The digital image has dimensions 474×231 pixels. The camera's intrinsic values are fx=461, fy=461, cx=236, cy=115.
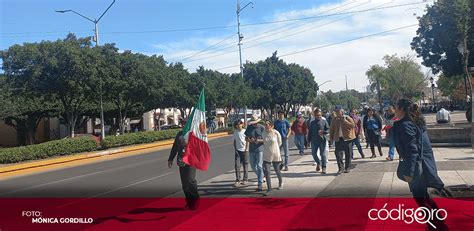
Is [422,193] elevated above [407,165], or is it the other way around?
[407,165]

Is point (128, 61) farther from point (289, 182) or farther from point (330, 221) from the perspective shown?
point (330, 221)

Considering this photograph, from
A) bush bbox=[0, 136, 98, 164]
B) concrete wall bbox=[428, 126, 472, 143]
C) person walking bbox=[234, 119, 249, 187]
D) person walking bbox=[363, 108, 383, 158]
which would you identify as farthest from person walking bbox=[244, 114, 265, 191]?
bush bbox=[0, 136, 98, 164]

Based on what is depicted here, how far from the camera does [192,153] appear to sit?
300 inches

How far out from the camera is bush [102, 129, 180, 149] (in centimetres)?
2610

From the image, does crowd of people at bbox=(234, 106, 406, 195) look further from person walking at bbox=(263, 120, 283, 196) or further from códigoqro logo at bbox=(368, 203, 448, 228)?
códigoqro logo at bbox=(368, 203, 448, 228)

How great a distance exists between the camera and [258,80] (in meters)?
63.3

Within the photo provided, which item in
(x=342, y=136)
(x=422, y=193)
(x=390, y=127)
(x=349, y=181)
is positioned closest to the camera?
(x=422, y=193)

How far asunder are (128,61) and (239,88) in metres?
26.7

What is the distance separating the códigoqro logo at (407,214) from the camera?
5362 millimetres

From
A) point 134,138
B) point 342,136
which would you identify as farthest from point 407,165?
point 134,138

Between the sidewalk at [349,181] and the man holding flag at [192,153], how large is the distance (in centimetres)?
138

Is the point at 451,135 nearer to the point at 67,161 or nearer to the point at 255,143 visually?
the point at 255,143

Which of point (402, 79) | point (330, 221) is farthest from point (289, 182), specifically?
point (402, 79)

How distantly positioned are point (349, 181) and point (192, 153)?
366cm
